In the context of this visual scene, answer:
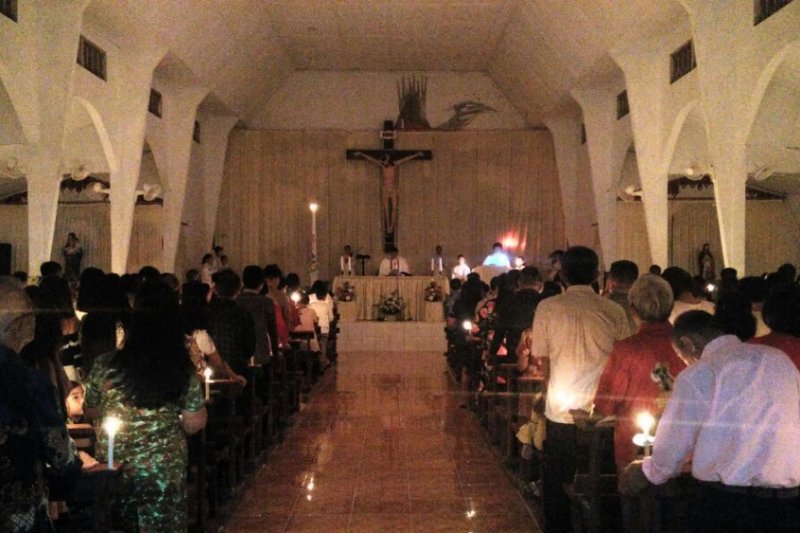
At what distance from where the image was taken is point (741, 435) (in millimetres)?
2877

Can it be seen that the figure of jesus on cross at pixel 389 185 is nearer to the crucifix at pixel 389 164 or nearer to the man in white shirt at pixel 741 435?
the crucifix at pixel 389 164

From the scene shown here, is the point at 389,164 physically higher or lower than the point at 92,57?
lower

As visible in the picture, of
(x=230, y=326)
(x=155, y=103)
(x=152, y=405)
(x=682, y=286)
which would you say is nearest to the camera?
(x=152, y=405)

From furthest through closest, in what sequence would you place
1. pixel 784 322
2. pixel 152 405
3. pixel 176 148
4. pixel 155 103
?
1. pixel 176 148
2. pixel 155 103
3. pixel 784 322
4. pixel 152 405

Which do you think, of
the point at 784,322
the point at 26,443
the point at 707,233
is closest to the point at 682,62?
the point at 707,233

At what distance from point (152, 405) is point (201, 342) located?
7.12ft

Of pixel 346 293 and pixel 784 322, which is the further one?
pixel 346 293

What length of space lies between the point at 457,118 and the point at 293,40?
4.62 metres

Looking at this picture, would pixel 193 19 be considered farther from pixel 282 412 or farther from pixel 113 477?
pixel 113 477

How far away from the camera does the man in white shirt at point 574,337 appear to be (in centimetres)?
468

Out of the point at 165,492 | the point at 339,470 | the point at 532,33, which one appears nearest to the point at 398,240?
the point at 532,33

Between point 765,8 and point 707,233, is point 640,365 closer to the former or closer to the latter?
point 765,8

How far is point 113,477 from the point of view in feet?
10.6

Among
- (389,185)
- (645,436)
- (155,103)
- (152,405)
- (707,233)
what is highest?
(155,103)
